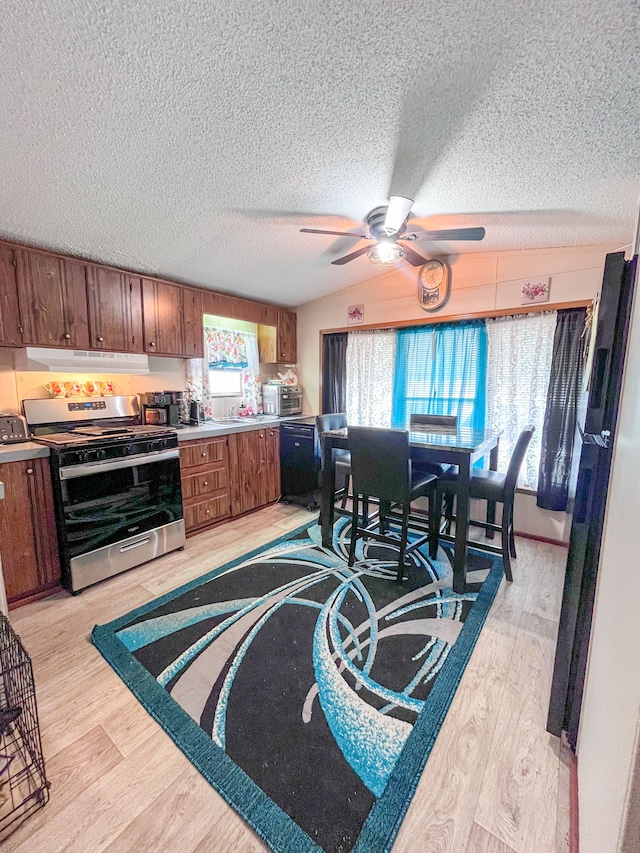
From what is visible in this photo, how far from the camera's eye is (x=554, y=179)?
1.78 metres

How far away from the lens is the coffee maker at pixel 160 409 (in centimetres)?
309

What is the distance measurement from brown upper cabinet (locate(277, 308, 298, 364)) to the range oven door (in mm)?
1956

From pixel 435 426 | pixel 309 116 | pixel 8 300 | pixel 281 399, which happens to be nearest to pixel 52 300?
pixel 8 300

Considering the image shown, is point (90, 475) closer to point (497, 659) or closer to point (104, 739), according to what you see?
point (104, 739)

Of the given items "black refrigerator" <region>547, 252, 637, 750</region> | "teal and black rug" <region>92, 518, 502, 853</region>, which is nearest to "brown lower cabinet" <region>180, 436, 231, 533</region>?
"teal and black rug" <region>92, 518, 502, 853</region>

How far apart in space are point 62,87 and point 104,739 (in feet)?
8.06

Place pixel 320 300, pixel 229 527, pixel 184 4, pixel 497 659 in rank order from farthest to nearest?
pixel 320 300 → pixel 229 527 → pixel 497 659 → pixel 184 4

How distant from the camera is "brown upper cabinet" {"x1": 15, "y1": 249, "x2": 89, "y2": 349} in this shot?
2262 millimetres

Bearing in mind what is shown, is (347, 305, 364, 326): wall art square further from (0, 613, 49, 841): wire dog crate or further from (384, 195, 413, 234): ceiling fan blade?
(0, 613, 49, 841): wire dog crate

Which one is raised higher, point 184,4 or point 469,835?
point 184,4

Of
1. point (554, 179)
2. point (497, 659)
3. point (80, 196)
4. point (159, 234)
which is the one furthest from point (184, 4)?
point (497, 659)

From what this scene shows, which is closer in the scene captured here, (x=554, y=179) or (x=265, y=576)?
(x=554, y=179)

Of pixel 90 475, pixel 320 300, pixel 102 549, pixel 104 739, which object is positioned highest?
pixel 320 300

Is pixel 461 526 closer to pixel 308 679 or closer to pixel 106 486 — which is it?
pixel 308 679
